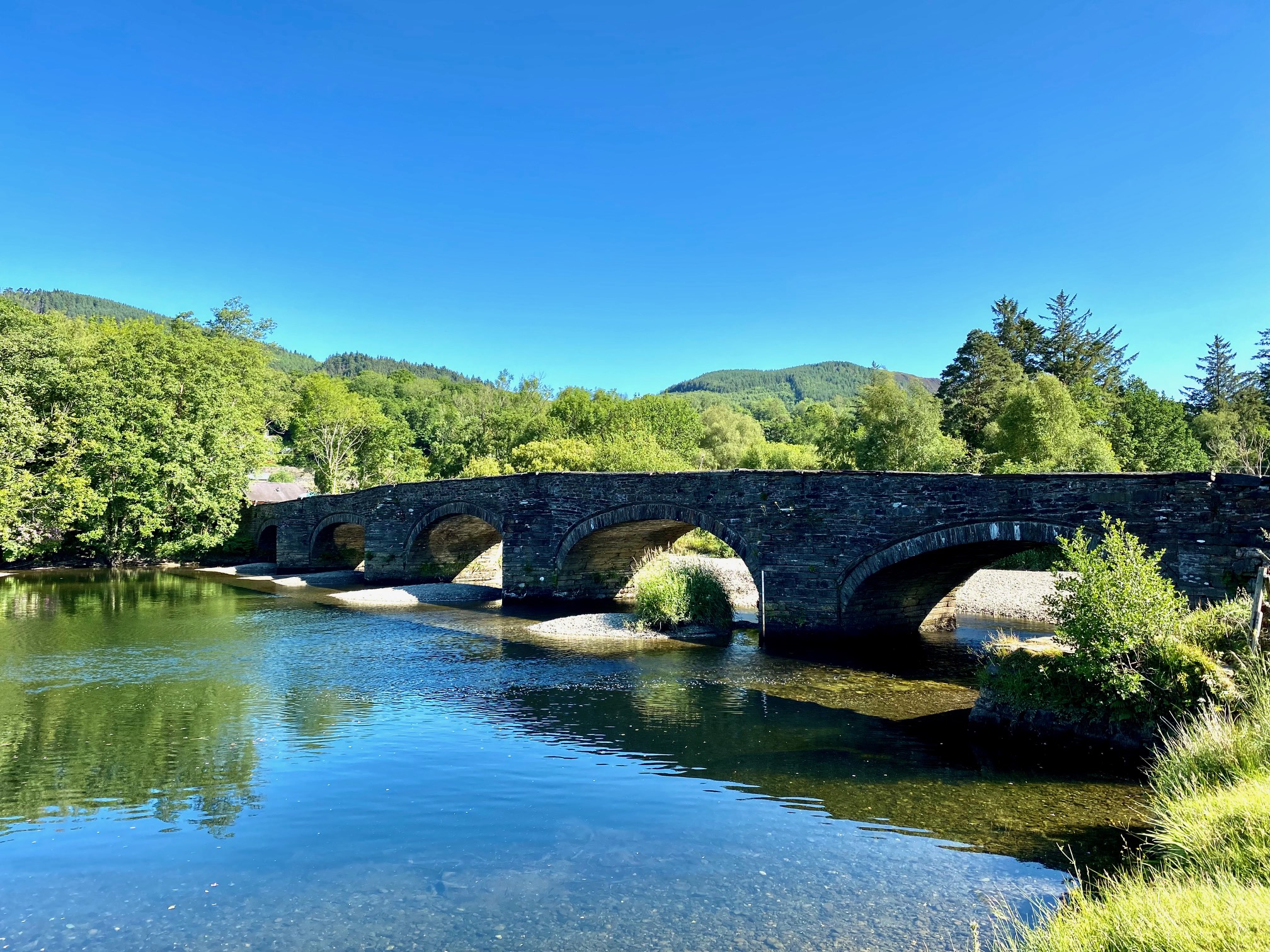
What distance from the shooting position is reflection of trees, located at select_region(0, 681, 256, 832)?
8953mm

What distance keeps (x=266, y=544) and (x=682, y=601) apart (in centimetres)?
3368

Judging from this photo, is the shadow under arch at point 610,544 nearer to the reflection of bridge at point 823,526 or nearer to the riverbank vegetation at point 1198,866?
the reflection of bridge at point 823,526

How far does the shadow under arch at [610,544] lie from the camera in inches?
909

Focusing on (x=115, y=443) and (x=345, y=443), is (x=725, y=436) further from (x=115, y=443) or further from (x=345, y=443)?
(x=115, y=443)

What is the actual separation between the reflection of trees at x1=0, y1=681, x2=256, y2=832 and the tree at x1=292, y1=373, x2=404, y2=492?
148 ft

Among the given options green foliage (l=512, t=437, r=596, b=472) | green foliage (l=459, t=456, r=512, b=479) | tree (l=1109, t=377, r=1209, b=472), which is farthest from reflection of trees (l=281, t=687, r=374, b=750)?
tree (l=1109, t=377, r=1209, b=472)

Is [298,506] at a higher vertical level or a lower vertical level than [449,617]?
higher

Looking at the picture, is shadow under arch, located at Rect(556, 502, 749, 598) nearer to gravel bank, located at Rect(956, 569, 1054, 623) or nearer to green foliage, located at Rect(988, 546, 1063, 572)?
gravel bank, located at Rect(956, 569, 1054, 623)

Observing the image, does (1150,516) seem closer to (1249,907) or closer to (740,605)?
(1249,907)

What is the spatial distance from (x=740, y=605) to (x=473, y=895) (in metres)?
19.1

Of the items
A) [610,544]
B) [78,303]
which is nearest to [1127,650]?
[610,544]

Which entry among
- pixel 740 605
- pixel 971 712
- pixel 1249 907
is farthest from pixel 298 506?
pixel 1249 907

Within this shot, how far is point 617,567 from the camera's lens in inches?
1063

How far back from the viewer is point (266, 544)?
152 feet
